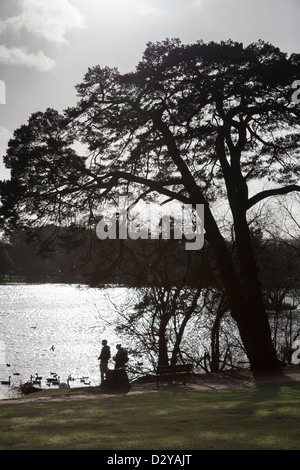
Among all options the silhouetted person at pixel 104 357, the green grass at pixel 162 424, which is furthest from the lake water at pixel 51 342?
the green grass at pixel 162 424

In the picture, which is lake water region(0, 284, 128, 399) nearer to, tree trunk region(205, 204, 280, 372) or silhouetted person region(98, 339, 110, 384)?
silhouetted person region(98, 339, 110, 384)

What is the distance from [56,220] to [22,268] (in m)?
153

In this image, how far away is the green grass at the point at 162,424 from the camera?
306 inches

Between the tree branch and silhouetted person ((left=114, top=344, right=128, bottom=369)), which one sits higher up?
the tree branch

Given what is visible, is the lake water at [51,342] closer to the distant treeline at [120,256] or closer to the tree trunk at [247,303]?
the distant treeline at [120,256]

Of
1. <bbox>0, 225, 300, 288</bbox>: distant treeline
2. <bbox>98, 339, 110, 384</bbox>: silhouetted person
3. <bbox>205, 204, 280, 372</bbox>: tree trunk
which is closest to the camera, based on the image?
<bbox>205, 204, 280, 372</bbox>: tree trunk

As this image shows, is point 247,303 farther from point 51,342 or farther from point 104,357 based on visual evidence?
point 51,342

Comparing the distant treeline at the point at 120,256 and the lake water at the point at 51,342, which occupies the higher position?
the distant treeline at the point at 120,256

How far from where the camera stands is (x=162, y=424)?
30.8ft

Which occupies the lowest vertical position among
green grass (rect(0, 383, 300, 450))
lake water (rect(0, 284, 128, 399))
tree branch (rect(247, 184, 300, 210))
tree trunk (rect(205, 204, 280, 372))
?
lake water (rect(0, 284, 128, 399))

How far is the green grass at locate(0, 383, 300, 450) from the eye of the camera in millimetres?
7773

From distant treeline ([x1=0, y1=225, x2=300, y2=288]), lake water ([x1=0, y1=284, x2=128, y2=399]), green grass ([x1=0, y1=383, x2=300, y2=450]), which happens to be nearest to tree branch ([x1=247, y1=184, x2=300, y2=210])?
distant treeline ([x1=0, y1=225, x2=300, y2=288])

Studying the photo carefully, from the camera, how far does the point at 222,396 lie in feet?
44.6

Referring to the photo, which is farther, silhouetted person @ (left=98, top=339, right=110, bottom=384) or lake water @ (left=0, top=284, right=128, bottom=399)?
lake water @ (left=0, top=284, right=128, bottom=399)
